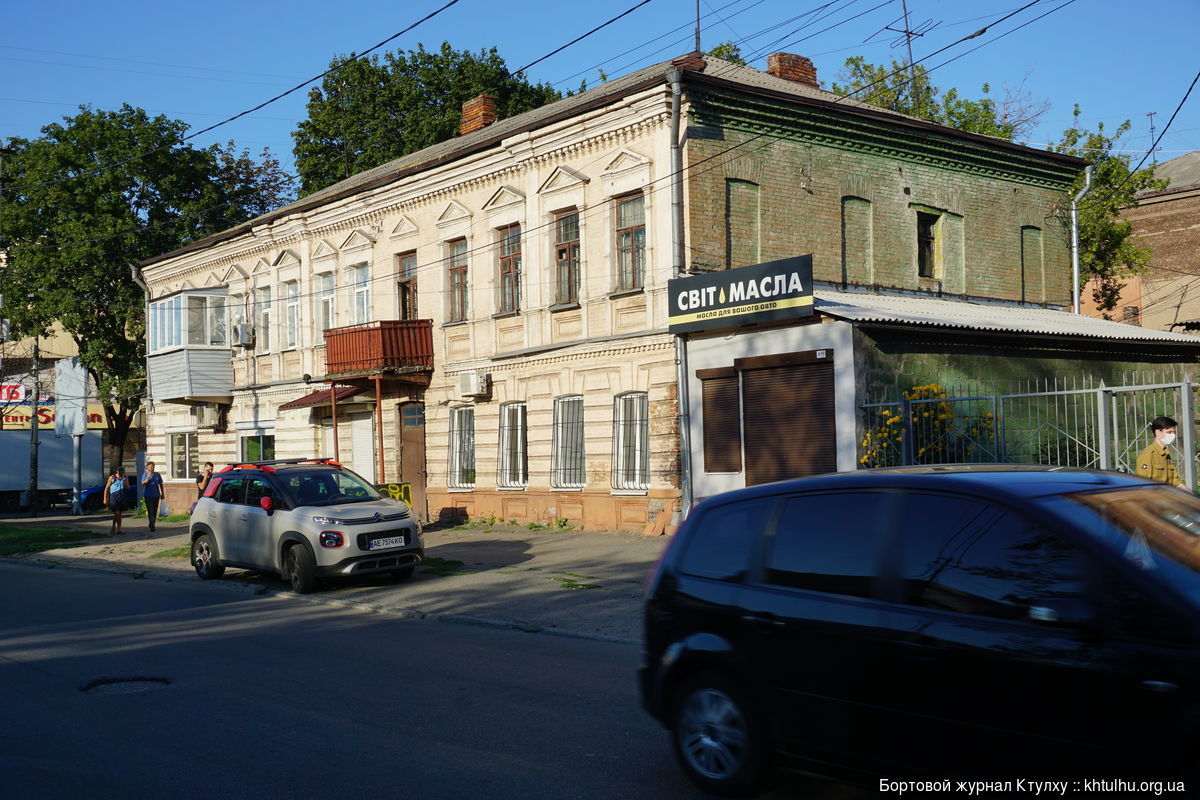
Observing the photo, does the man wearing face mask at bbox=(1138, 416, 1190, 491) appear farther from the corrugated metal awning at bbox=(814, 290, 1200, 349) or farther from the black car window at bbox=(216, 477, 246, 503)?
the black car window at bbox=(216, 477, 246, 503)

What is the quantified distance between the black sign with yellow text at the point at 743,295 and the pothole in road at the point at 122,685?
1070cm

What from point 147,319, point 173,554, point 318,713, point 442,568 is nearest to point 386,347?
point 173,554

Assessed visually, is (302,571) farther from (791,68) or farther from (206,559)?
(791,68)

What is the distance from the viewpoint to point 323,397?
90.5 ft

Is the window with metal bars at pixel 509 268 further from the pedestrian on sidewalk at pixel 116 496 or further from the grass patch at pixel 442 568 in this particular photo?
the pedestrian on sidewalk at pixel 116 496

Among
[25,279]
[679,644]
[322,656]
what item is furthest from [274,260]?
[679,644]

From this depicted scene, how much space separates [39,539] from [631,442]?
15.0 metres

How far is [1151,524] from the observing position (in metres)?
4.41

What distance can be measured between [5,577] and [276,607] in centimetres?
739

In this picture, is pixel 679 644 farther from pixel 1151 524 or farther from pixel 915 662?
pixel 1151 524

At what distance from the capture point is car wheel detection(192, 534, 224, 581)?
16656 mm

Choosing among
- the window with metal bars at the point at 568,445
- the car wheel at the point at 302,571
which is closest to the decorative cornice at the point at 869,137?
the window with metal bars at the point at 568,445

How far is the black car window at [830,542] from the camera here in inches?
191

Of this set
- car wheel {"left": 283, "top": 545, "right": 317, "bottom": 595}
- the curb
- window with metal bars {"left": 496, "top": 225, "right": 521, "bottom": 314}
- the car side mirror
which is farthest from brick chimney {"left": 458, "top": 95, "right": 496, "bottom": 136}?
the car side mirror
